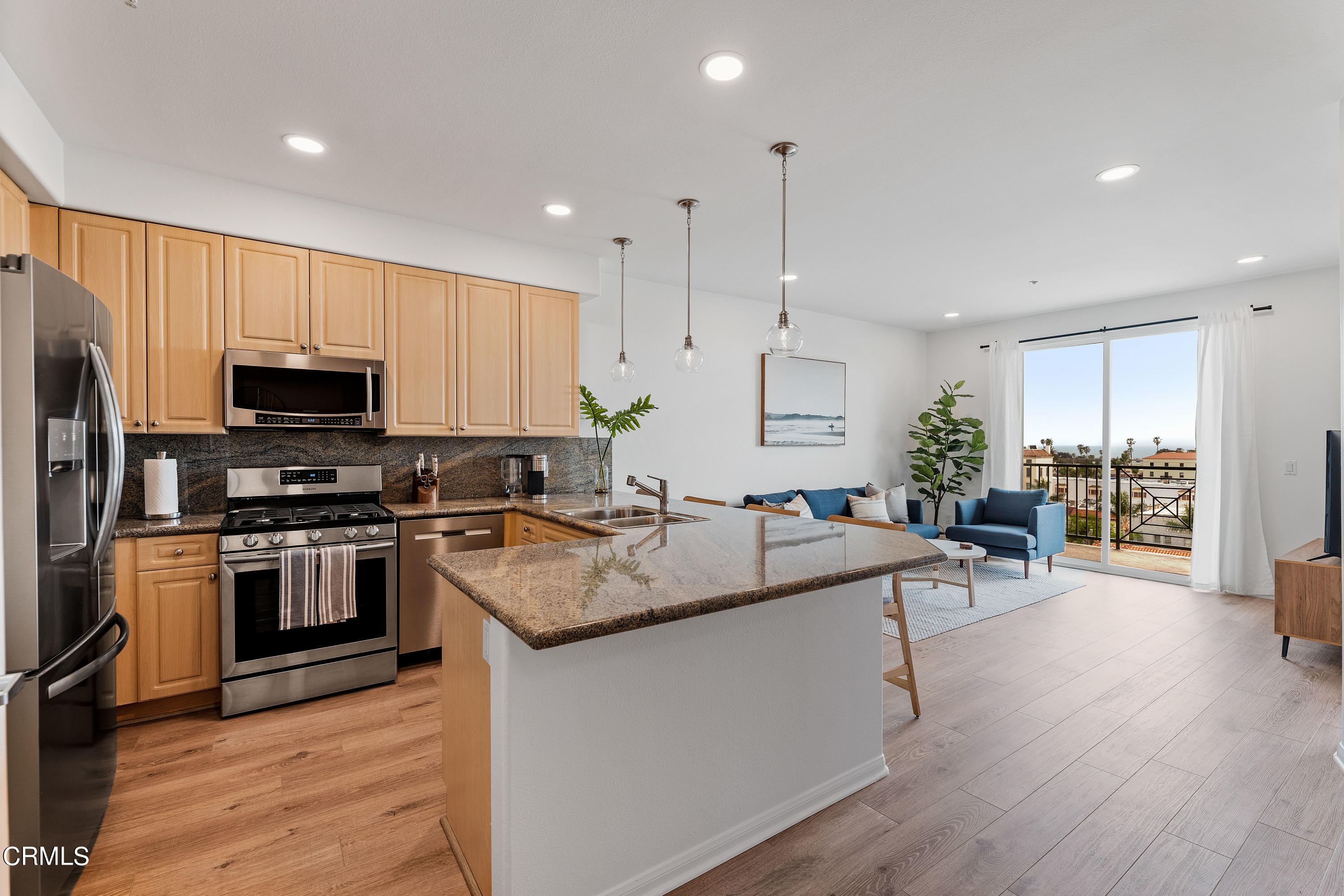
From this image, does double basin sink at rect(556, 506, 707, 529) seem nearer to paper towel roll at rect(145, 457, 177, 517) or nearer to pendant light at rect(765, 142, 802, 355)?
pendant light at rect(765, 142, 802, 355)

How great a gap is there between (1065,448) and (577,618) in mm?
6556

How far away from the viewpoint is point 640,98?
7.54 feet

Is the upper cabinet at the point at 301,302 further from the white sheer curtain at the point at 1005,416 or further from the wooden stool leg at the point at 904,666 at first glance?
the white sheer curtain at the point at 1005,416

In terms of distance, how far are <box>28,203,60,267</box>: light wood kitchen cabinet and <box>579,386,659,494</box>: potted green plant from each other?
8.69 ft

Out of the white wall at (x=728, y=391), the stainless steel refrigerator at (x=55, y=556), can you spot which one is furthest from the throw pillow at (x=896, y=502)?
the stainless steel refrigerator at (x=55, y=556)

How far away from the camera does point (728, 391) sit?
5.61 m

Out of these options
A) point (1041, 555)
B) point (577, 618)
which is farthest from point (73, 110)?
point (1041, 555)

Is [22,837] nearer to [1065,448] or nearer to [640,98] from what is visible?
[640,98]

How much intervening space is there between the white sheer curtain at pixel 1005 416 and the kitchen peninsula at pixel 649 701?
16.3ft

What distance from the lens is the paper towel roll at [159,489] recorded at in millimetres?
2924

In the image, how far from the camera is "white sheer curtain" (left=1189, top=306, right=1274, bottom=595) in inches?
192

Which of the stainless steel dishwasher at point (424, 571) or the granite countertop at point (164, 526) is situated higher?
the granite countertop at point (164, 526)

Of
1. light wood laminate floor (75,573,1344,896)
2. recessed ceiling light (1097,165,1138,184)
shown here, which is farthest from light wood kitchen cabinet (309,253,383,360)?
recessed ceiling light (1097,165,1138,184)

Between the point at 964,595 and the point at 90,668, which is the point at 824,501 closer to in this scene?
the point at 964,595
